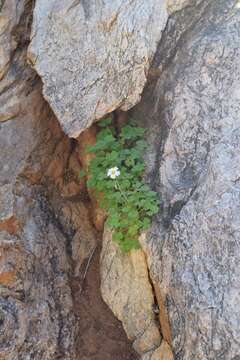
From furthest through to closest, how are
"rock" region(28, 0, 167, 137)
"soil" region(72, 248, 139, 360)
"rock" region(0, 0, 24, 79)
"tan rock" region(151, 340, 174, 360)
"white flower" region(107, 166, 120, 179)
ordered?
"rock" region(0, 0, 24, 79)
"soil" region(72, 248, 139, 360)
"rock" region(28, 0, 167, 137)
"white flower" region(107, 166, 120, 179)
"tan rock" region(151, 340, 174, 360)

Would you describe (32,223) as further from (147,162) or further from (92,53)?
(92,53)

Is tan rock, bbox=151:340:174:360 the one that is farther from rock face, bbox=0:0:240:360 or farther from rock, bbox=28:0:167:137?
rock, bbox=28:0:167:137

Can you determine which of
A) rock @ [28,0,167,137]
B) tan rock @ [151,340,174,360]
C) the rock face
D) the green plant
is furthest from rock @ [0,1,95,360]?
tan rock @ [151,340,174,360]

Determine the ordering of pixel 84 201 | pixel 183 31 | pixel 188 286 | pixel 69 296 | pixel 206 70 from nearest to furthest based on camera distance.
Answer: pixel 188 286 → pixel 206 70 → pixel 183 31 → pixel 69 296 → pixel 84 201

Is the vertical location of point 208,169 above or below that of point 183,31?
below

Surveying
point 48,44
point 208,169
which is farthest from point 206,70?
point 48,44

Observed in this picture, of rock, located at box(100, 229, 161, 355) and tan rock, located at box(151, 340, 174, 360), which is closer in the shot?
tan rock, located at box(151, 340, 174, 360)

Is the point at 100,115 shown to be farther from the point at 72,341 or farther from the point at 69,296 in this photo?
the point at 72,341

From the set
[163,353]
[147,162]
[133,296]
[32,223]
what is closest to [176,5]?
[147,162]
